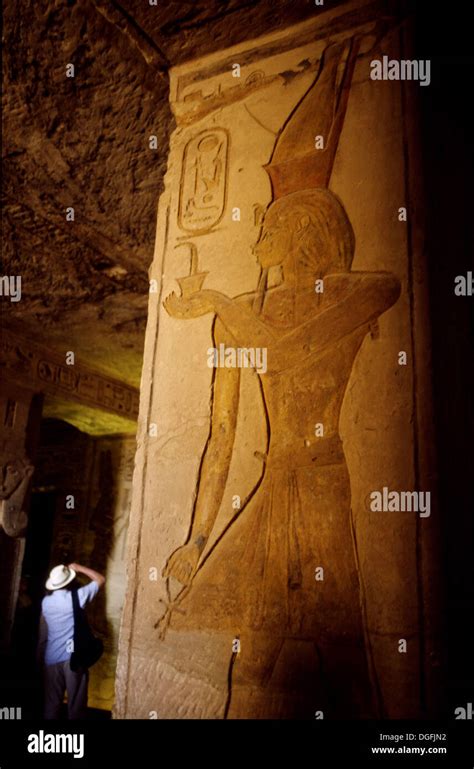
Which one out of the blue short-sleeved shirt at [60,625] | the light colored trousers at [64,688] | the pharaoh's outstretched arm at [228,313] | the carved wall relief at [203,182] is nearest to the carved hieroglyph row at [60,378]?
the blue short-sleeved shirt at [60,625]

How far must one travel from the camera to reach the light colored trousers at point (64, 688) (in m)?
3.98

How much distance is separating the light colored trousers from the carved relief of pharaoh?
4.51ft

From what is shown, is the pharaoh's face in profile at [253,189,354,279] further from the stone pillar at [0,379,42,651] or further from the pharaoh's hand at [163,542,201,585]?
the stone pillar at [0,379,42,651]

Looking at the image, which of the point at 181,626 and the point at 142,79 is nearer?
the point at 181,626

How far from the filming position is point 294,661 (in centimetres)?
142

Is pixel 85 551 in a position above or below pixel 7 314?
below

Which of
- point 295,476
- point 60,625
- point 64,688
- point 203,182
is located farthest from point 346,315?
point 64,688

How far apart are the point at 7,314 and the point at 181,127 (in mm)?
3480

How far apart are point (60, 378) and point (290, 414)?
15.5 feet

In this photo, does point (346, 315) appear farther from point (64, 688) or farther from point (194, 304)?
point (64, 688)

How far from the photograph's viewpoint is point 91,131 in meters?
2.87

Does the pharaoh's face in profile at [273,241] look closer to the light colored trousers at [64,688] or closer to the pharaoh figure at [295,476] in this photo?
the pharaoh figure at [295,476]

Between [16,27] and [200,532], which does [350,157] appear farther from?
[16,27]

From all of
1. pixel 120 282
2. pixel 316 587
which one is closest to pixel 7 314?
pixel 120 282
